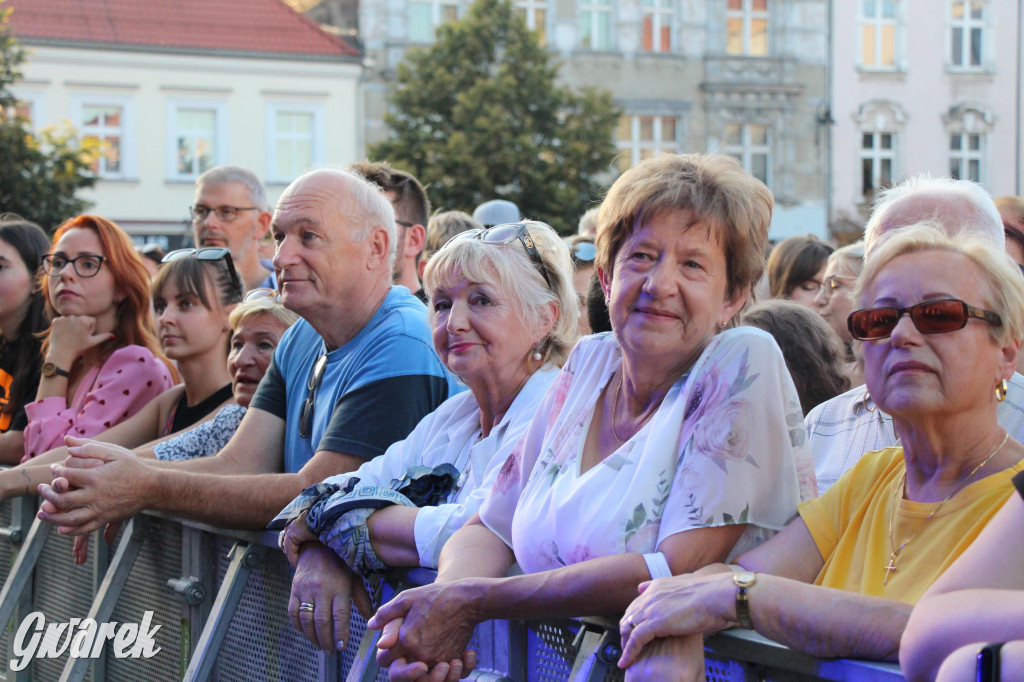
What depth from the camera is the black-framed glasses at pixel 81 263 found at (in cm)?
576

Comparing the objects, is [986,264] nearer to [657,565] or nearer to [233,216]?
[657,565]

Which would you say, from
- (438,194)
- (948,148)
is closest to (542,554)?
(438,194)

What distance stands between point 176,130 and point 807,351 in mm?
26232

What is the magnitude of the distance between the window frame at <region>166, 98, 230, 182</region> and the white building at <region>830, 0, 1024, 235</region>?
1571cm

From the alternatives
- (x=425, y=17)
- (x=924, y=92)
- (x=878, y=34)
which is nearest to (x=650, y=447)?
(x=425, y=17)

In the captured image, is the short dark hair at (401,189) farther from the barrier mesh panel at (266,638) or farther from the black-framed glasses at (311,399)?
the barrier mesh panel at (266,638)

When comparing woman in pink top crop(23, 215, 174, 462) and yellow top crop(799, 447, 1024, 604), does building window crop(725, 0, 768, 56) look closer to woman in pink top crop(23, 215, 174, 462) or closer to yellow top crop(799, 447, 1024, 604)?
woman in pink top crop(23, 215, 174, 462)

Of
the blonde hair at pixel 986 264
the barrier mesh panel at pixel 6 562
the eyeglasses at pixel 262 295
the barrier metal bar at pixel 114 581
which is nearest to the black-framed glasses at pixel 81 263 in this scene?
the eyeglasses at pixel 262 295

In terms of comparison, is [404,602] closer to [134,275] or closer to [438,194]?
[134,275]

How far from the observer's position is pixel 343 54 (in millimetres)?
29469

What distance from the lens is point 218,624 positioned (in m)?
3.50

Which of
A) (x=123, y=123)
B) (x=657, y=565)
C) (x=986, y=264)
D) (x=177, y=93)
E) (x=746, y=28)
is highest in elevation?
(x=746, y=28)

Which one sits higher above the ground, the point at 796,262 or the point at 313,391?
the point at 796,262

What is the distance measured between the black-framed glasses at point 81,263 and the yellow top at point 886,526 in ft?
13.8
